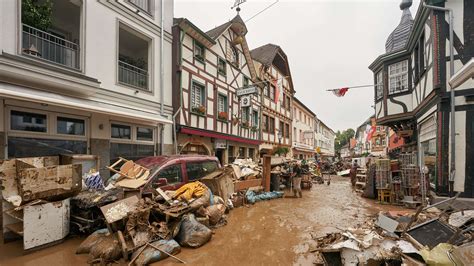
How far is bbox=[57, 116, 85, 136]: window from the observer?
6426 mm

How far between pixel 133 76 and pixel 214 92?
4.50 m

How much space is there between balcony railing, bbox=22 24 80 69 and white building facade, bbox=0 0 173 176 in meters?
0.02

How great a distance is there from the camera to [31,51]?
231 inches

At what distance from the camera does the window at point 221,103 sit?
12930 mm

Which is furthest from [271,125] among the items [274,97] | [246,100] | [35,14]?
[35,14]

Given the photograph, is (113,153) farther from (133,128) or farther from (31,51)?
(31,51)

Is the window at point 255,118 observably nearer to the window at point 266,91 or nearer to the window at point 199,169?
the window at point 266,91

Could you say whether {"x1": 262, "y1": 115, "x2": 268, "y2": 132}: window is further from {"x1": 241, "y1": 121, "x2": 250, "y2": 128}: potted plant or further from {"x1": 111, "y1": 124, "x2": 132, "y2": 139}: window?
{"x1": 111, "y1": 124, "x2": 132, "y2": 139}: window

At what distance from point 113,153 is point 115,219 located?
4019 mm

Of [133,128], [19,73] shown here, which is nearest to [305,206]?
[133,128]

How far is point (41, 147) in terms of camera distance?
6.02 m

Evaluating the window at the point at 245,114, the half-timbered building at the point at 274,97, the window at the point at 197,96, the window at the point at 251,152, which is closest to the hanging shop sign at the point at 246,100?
the window at the point at 245,114

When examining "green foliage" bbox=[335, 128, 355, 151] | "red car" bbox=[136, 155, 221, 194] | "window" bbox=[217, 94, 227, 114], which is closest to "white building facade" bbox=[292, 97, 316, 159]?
"window" bbox=[217, 94, 227, 114]

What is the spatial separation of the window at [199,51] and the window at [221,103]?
237 centimetres
